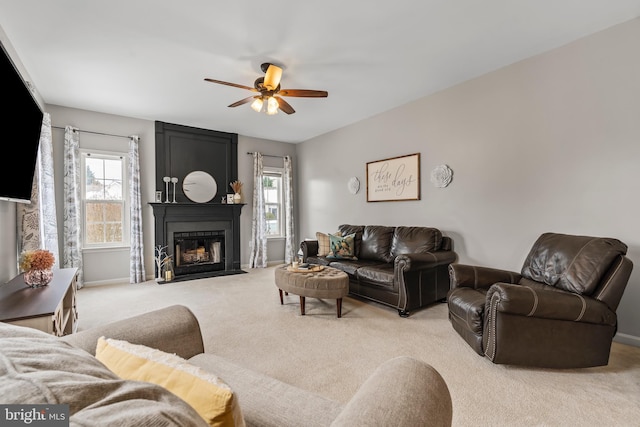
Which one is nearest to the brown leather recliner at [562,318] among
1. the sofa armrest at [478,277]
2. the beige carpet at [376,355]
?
the beige carpet at [376,355]

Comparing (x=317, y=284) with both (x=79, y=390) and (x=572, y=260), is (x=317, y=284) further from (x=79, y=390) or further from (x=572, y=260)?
(x=79, y=390)

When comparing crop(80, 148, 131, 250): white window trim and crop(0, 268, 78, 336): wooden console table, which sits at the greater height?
crop(80, 148, 131, 250): white window trim

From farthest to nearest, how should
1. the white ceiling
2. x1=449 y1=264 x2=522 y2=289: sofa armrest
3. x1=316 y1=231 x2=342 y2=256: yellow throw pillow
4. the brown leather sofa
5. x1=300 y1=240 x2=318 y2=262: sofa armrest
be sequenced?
x1=300 y1=240 x2=318 y2=262: sofa armrest, x1=316 y1=231 x2=342 y2=256: yellow throw pillow, the brown leather sofa, x1=449 y1=264 x2=522 y2=289: sofa armrest, the white ceiling

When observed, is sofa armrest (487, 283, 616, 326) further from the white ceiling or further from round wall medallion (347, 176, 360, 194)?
round wall medallion (347, 176, 360, 194)

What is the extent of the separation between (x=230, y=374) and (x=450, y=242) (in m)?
3.45

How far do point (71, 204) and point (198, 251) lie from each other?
2065 mm

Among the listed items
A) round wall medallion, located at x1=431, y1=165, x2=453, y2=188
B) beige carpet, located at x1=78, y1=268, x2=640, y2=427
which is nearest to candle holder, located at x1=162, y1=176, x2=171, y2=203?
beige carpet, located at x1=78, y1=268, x2=640, y2=427

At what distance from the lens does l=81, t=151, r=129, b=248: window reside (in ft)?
15.0

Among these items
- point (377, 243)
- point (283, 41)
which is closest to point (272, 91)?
point (283, 41)

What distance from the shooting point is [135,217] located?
4.76m

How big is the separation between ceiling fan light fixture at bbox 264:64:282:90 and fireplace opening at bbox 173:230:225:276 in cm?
348

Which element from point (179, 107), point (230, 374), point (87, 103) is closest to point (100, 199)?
point (87, 103)

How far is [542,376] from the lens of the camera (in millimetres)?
2045

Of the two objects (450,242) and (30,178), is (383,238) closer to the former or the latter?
(450,242)
